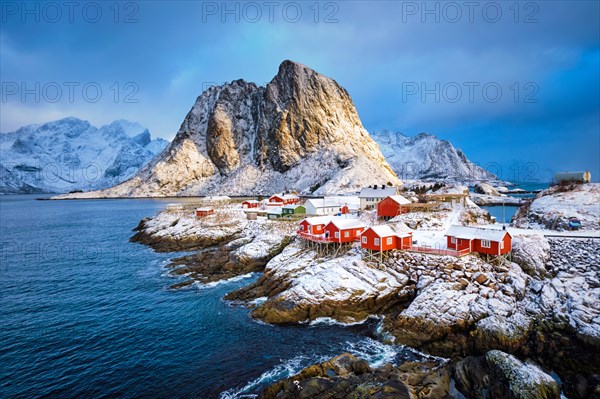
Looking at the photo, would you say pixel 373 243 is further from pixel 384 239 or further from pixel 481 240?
pixel 481 240

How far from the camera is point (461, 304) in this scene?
81.0 ft

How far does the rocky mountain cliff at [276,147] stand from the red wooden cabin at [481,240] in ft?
298

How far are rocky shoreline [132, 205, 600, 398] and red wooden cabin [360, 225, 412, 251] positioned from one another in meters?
1.21

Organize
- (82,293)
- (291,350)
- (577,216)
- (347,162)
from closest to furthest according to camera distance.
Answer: (291,350), (82,293), (577,216), (347,162)

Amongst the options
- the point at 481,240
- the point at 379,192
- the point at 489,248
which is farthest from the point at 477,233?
the point at 379,192

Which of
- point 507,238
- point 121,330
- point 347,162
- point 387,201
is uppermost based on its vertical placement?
point 347,162

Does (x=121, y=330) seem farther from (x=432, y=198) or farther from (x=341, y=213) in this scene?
(x=432, y=198)

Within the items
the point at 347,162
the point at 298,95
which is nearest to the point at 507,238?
the point at 347,162

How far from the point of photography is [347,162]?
139m

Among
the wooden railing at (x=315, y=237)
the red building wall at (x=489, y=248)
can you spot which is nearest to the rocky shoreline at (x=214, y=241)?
the wooden railing at (x=315, y=237)

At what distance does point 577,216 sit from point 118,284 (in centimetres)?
5722

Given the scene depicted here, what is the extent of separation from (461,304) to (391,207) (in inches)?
1110

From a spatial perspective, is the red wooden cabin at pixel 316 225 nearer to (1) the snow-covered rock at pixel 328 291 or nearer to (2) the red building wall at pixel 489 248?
(1) the snow-covered rock at pixel 328 291

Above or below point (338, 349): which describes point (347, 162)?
above
